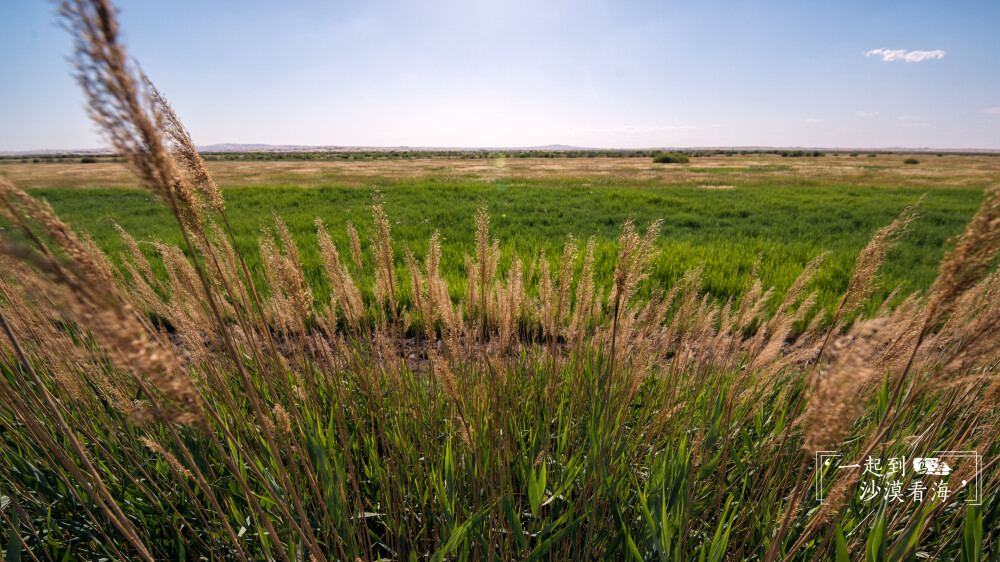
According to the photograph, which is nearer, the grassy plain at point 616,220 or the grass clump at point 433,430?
the grass clump at point 433,430

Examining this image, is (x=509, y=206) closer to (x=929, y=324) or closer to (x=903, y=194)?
(x=929, y=324)

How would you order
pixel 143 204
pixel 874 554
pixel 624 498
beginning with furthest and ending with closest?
pixel 143 204 < pixel 624 498 < pixel 874 554

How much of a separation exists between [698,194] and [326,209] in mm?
17117

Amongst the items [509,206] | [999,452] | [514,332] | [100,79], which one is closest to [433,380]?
[514,332]

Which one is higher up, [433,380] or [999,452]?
[433,380]

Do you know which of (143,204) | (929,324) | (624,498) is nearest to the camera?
(929,324)

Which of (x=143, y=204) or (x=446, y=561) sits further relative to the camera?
(x=143, y=204)

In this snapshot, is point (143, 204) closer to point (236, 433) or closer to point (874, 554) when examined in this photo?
point (236, 433)

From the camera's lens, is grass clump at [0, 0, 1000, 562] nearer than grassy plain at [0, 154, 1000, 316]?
Yes

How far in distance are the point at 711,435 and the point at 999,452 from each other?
5.99ft

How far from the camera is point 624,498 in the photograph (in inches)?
77.7

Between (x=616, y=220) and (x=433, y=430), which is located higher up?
(x=616, y=220)

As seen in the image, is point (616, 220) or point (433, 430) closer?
point (433, 430)

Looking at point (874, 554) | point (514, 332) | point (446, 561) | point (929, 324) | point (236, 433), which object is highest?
point (929, 324)
